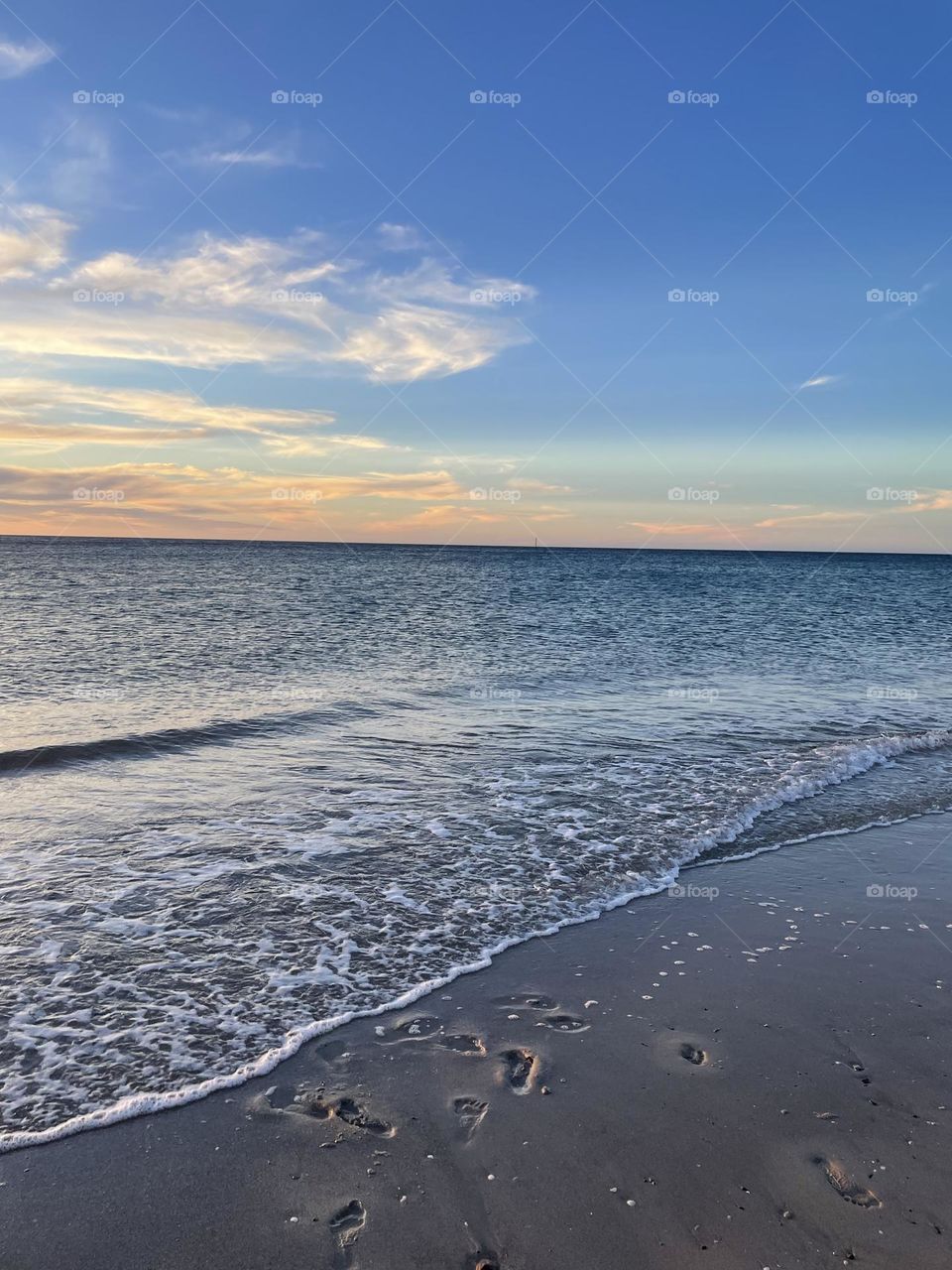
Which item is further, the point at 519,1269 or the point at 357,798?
the point at 357,798

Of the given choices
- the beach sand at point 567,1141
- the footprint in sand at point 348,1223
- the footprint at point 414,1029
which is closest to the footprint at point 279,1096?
the beach sand at point 567,1141

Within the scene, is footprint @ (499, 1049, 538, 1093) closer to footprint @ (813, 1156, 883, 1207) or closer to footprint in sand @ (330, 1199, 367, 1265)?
footprint in sand @ (330, 1199, 367, 1265)

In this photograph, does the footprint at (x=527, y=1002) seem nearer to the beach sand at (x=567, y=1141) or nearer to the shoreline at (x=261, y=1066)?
the beach sand at (x=567, y=1141)

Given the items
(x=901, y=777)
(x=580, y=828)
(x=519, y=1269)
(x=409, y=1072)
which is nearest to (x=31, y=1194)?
(x=409, y=1072)

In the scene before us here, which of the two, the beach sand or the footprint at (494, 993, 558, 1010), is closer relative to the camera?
the beach sand

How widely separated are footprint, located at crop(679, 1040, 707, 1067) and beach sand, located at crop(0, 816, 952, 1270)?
0.02 meters

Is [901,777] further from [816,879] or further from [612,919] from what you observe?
[612,919]

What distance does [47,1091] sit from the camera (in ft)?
17.8

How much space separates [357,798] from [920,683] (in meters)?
20.5

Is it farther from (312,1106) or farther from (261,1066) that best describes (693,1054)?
(261,1066)

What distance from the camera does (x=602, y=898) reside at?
29.2ft

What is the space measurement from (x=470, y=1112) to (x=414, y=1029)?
1.14 meters

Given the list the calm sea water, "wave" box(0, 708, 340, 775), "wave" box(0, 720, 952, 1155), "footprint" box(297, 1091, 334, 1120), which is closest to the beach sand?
"footprint" box(297, 1091, 334, 1120)

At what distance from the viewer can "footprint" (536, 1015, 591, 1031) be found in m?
6.18
